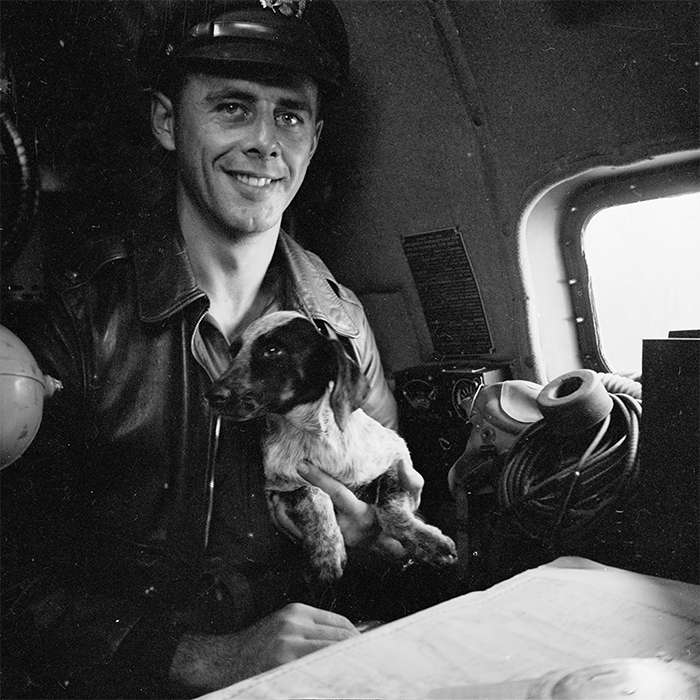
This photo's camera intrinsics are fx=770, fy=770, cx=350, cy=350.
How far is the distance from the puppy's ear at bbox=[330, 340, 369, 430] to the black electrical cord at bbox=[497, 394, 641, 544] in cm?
40

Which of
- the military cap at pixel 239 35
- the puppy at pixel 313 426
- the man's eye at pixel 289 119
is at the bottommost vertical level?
the puppy at pixel 313 426

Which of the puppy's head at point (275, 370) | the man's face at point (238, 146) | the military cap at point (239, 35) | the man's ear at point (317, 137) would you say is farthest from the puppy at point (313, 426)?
the military cap at point (239, 35)

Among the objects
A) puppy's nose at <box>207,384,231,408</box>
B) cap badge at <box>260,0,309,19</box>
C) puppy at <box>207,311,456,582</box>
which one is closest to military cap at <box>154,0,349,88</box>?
cap badge at <box>260,0,309,19</box>

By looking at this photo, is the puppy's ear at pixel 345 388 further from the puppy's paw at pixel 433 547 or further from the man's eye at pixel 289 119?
the man's eye at pixel 289 119

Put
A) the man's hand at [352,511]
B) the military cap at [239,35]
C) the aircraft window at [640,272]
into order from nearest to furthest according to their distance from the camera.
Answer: the military cap at [239,35], the man's hand at [352,511], the aircraft window at [640,272]

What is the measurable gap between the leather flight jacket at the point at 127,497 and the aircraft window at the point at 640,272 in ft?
2.69

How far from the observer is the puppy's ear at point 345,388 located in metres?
1.53

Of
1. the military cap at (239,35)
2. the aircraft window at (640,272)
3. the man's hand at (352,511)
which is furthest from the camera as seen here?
the aircraft window at (640,272)

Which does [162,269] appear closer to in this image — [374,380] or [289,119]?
[289,119]

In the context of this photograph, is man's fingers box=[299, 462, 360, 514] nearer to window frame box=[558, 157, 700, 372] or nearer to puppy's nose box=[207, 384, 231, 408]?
puppy's nose box=[207, 384, 231, 408]

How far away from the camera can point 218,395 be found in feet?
4.75

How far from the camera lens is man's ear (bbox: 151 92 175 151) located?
1.42 metres

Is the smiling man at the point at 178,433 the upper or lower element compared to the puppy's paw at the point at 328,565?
upper

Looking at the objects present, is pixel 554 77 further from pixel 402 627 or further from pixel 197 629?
pixel 197 629
